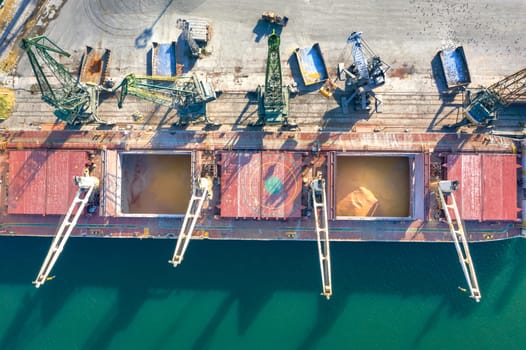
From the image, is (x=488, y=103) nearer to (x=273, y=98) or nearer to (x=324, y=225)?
(x=324, y=225)

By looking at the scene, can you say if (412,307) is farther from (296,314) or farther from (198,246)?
(198,246)

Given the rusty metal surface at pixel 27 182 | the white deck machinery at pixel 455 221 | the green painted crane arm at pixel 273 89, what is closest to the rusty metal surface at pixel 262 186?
the green painted crane arm at pixel 273 89

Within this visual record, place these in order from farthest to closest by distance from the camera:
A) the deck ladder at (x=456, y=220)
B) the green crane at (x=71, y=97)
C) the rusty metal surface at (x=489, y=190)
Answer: the rusty metal surface at (x=489, y=190) → the green crane at (x=71, y=97) → the deck ladder at (x=456, y=220)

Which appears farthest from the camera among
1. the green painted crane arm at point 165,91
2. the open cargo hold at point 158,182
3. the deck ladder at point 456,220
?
the open cargo hold at point 158,182

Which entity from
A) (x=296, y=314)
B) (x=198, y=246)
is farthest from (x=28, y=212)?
(x=296, y=314)

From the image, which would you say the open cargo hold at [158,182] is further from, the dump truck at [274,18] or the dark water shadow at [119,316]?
the dump truck at [274,18]

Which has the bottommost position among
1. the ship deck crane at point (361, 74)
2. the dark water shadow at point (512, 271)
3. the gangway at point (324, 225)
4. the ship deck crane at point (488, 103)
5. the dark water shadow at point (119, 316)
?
the dark water shadow at point (119, 316)
